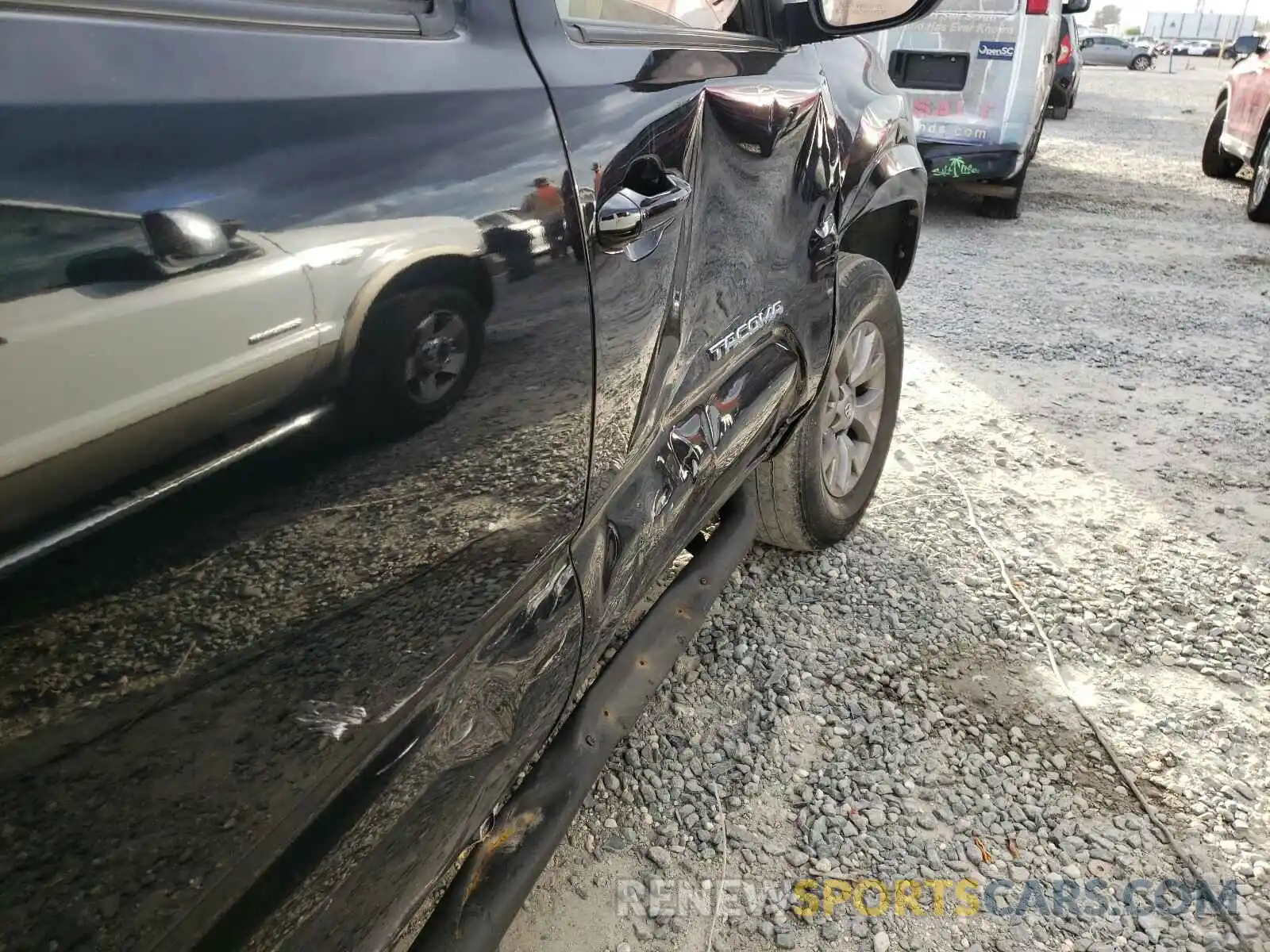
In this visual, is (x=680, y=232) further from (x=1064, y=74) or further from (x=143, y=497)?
(x=1064, y=74)

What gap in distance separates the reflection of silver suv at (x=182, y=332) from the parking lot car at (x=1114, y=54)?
40.3 meters

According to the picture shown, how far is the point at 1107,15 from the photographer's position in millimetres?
80125

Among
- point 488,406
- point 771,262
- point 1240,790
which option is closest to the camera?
point 488,406

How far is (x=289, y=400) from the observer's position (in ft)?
2.59

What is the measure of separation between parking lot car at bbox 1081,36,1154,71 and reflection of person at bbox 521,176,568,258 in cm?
4001

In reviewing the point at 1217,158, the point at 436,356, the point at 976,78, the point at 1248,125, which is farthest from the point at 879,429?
the point at 1217,158

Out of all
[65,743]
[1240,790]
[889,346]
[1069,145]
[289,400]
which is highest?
[289,400]

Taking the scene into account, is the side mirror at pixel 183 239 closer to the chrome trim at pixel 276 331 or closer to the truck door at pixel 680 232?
the chrome trim at pixel 276 331

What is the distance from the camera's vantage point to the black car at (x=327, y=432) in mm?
643

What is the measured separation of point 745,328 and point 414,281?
1015 millimetres

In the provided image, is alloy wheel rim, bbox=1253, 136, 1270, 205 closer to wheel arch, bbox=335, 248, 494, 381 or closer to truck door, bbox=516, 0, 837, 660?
truck door, bbox=516, 0, 837, 660

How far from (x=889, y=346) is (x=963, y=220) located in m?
5.40

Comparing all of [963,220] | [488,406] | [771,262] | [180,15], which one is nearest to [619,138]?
[488,406]

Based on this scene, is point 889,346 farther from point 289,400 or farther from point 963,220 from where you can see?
point 963,220
